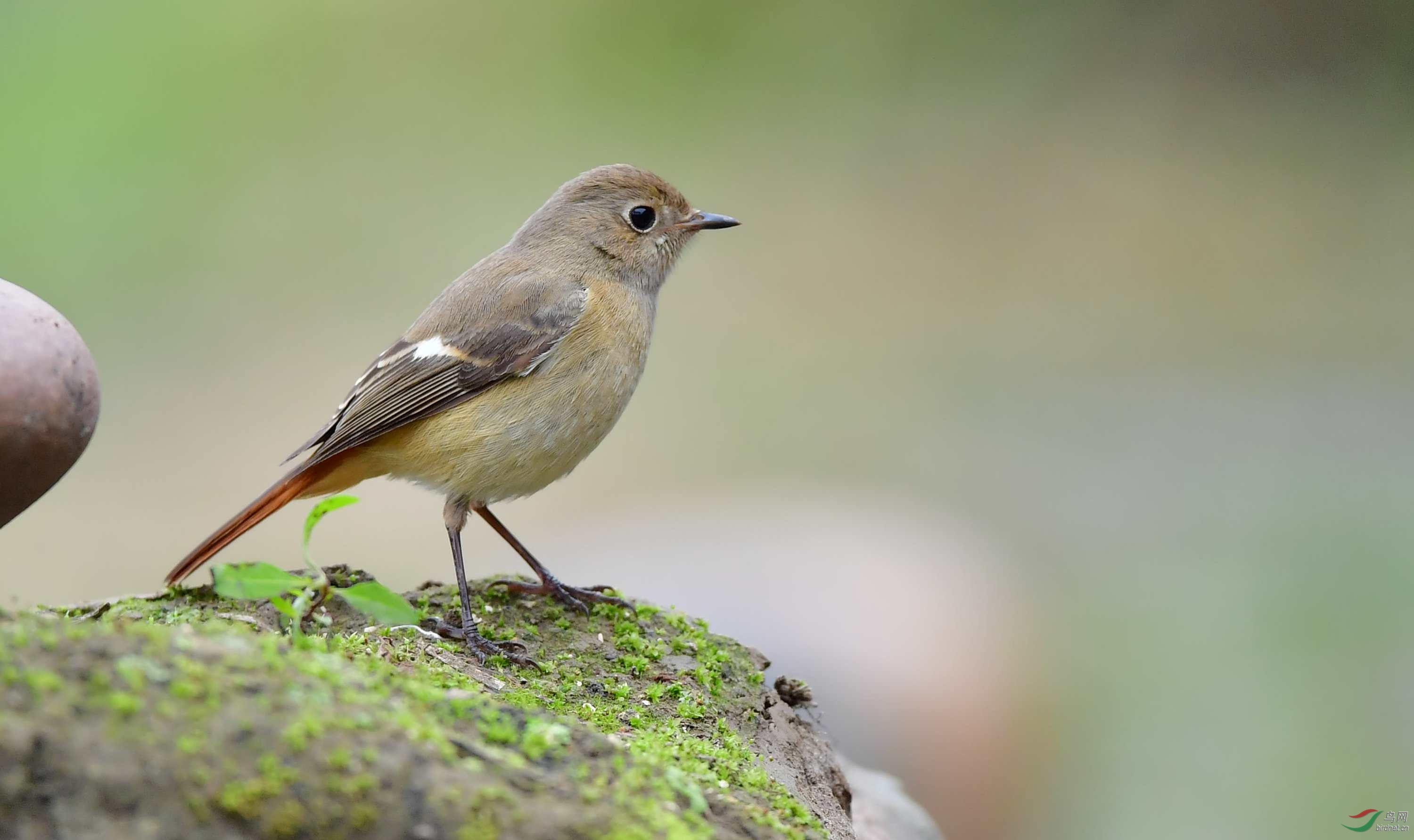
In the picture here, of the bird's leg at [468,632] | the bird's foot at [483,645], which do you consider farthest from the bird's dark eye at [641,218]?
the bird's foot at [483,645]

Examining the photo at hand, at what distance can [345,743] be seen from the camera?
2057 millimetres

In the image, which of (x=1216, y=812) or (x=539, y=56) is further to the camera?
(x=539, y=56)

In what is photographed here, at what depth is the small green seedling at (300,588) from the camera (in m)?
2.47

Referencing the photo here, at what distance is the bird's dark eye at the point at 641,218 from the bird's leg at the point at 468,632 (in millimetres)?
1465

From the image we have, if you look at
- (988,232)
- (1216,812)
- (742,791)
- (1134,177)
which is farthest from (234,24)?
(742,791)

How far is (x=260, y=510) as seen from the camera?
4625 mm

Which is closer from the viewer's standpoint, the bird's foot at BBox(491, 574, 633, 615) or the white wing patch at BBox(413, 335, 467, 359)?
the bird's foot at BBox(491, 574, 633, 615)

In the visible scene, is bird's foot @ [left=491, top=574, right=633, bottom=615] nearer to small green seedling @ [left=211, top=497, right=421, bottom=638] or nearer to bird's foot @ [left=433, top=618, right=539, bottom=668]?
bird's foot @ [left=433, top=618, right=539, bottom=668]

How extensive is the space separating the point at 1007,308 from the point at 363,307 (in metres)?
6.34

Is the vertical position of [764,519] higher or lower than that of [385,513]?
higher

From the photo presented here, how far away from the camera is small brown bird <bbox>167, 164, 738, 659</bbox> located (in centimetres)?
458

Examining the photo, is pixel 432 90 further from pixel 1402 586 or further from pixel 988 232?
pixel 1402 586
